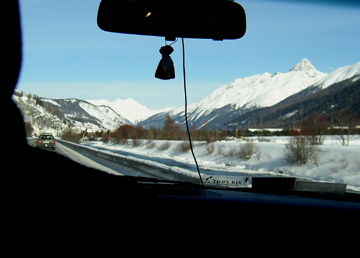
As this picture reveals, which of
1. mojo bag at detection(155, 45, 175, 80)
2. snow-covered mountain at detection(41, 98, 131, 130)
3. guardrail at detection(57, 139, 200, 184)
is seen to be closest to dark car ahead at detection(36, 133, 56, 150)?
snow-covered mountain at detection(41, 98, 131, 130)

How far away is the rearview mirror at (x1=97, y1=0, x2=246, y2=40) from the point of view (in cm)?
196

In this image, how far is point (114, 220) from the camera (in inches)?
33.4

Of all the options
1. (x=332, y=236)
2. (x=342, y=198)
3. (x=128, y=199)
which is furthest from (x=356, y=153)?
(x=128, y=199)

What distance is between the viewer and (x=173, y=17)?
2055 millimetres

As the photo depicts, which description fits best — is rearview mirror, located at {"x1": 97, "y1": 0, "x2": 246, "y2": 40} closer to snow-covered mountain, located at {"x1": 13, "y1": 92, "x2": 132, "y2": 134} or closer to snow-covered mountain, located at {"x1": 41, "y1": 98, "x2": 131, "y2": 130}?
snow-covered mountain, located at {"x1": 13, "y1": 92, "x2": 132, "y2": 134}

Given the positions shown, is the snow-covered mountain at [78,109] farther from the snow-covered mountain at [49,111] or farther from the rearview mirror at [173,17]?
the rearview mirror at [173,17]

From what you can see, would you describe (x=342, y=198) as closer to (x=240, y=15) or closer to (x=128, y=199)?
(x=240, y=15)

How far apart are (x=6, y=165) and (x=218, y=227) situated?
5.37 feet

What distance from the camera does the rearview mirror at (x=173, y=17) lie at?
1.96m

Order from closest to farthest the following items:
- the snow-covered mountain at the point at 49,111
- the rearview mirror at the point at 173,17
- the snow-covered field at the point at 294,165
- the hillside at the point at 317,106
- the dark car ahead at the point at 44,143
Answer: the snow-covered mountain at the point at 49,111 → the rearview mirror at the point at 173,17 → the dark car ahead at the point at 44,143 → the snow-covered field at the point at 294,165 → the hillside at the point at 317,106

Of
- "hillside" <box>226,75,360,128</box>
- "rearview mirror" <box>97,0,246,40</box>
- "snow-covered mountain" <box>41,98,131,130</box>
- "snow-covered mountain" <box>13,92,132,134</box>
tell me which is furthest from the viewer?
"hillside" <box>226,75,360,128</box>

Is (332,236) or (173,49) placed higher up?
(173,49)

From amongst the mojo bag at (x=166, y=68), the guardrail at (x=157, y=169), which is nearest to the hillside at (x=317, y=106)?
the guardrail at (x=157, y=169)

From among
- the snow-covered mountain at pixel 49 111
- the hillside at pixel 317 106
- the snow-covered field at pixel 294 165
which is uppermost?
the hillside at pixel 317 106
